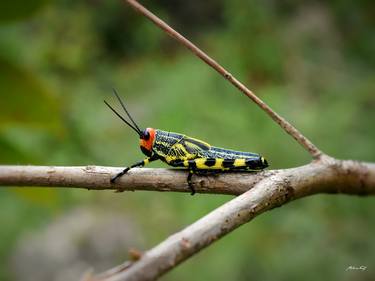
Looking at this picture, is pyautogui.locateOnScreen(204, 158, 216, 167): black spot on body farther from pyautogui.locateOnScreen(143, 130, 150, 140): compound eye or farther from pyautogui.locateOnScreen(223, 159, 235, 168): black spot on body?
pyautogui.locateOnScreen(143, 130, 150, 140): compound eye

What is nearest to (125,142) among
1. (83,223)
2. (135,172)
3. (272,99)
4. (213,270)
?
(83,223)

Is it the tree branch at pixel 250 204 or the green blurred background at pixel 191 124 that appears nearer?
the tree branch at pixel 250 204

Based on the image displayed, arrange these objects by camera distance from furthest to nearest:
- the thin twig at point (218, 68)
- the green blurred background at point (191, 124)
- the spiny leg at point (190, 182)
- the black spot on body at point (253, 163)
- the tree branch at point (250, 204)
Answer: the green blurred background at point (191, 124) → the black spot on body at point (253, 163) → the spiny leg at point (190, 182) → the thin twig at point (218, 68) → the tree branch at point (250, 204)

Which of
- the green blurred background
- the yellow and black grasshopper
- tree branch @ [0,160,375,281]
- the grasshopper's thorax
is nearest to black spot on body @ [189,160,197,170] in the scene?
the yellow and black grasshopper

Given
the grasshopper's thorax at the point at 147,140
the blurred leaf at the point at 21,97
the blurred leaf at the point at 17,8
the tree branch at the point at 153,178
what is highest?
the blurred leaf at the point at 17,8

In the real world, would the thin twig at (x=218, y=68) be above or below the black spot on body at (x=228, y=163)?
above

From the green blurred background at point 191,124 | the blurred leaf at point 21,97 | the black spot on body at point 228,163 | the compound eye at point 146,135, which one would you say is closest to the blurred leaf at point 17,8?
the green blurred background at point 191,124

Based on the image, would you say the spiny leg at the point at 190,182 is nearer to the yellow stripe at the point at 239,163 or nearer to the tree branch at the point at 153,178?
the tree branch at the point at 153,178
